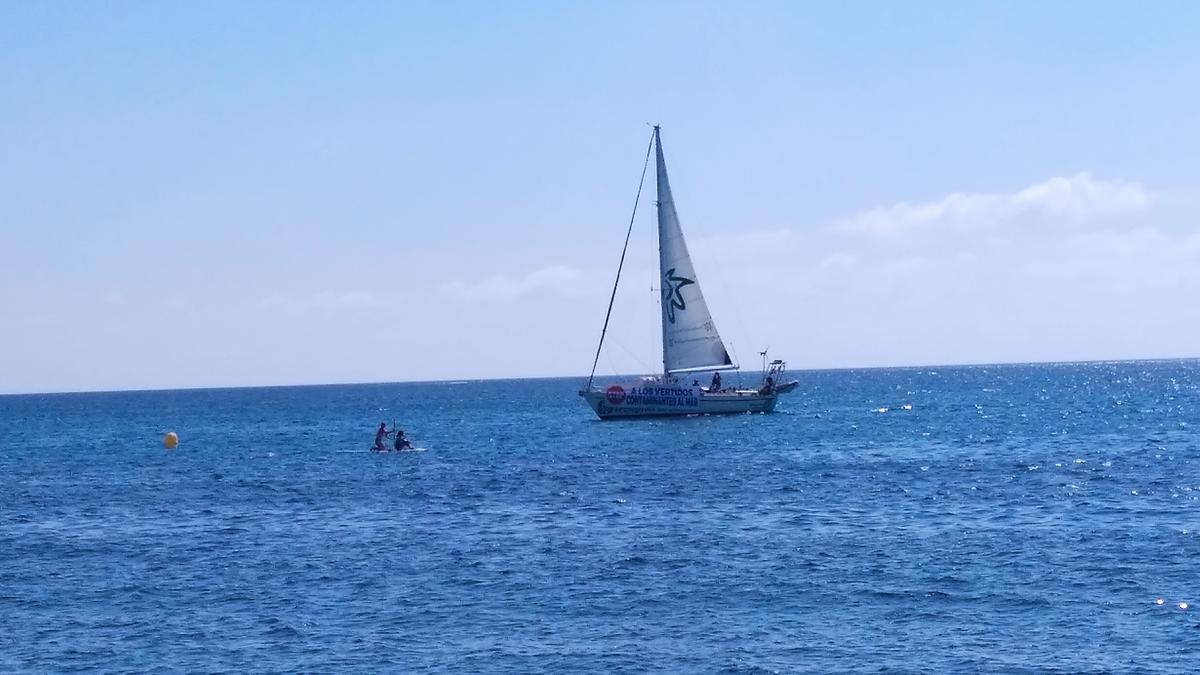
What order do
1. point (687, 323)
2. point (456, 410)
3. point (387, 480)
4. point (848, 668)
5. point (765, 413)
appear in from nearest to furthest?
point (848, 668) < point (387, 480) < point (687, 323) < point (765, 413) < point (456, 410)

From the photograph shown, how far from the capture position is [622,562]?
35.1m

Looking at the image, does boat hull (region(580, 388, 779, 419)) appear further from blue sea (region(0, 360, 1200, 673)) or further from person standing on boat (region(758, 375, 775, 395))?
blue sea (region(0, 360, 1200, 673))

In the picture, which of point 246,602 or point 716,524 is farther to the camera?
point 716,524

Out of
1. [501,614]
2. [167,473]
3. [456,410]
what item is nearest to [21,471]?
[167,473]

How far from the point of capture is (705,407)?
304 feet

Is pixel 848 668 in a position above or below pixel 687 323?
below

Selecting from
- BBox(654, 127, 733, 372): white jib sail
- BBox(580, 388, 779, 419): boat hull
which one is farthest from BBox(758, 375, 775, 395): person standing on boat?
BBox(654, 127, 733, 372): white jib sail

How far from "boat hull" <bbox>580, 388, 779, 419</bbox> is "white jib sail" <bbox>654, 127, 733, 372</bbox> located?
7.69 ft

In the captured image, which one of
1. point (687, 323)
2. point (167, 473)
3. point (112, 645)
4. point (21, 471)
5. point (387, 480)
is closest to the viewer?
point (112, 645)

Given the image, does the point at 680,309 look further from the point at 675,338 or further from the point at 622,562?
the point at 622,562

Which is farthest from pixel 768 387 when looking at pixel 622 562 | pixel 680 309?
pixel 622 562

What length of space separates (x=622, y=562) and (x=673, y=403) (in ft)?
184

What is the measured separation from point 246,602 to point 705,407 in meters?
63.3

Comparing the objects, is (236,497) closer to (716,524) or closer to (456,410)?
(716,524)
